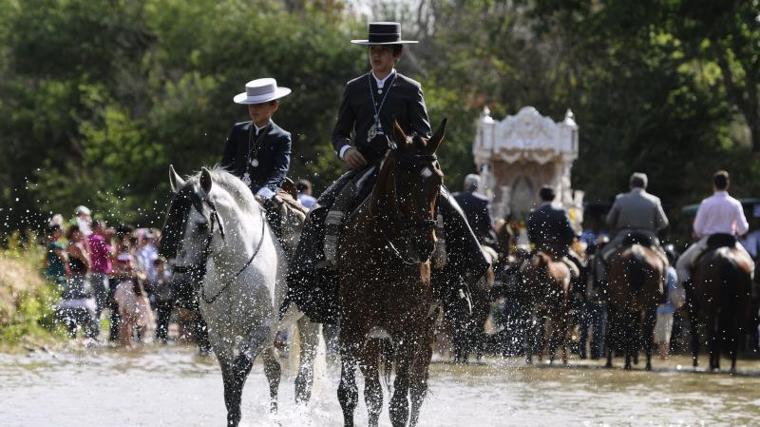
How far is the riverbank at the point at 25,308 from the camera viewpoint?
22422mm

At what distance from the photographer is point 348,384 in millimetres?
11211

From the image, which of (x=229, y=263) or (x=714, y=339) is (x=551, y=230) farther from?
(x=229, y=263)

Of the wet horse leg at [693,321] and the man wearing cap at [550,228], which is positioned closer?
the wet horse leg at [693,321]

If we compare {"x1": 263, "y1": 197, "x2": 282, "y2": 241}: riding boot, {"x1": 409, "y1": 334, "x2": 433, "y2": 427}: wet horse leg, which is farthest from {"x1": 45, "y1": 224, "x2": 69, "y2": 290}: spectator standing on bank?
{"x1": 409, "y1": 334, "x2": 433, "y2": 427}: wet horse leg

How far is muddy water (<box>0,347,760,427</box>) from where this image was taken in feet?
44.9

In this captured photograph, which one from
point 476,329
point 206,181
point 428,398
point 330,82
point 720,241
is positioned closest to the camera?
point 206,181

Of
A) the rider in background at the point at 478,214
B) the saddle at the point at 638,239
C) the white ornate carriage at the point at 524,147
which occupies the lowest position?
A: the saddle at the point at 638,239

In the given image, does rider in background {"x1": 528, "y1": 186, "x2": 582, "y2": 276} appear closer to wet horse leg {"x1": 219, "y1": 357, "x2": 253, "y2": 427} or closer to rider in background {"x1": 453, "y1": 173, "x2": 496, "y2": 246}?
rider in background {"x1": 453, "y1": 173, "x2": 496, "y2": 246}

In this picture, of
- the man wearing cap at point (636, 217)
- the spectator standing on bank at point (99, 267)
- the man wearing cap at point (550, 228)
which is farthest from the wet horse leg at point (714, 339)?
the spectator standing on bank at point (99, 267)

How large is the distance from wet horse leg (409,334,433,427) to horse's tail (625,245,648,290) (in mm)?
10457

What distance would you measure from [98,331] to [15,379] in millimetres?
6426

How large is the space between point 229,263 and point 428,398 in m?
4.31

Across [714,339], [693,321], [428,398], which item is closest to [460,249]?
[428,398]

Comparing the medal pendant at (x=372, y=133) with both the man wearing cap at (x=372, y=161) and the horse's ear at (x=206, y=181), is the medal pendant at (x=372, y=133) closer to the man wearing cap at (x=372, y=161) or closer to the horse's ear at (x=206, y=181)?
the man wearing cap at (x=372, y=161)
